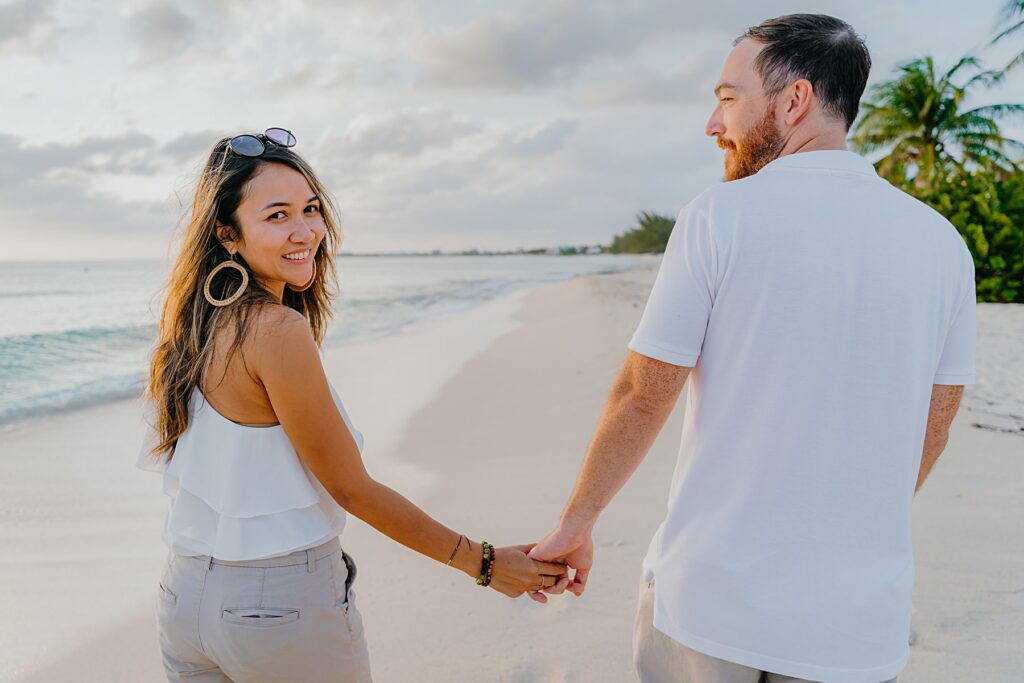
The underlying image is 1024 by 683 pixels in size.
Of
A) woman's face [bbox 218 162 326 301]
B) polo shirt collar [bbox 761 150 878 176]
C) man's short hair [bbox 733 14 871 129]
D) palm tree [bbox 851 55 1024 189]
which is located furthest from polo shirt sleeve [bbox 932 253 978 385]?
palm tree [bbox 851 55 1024 189]

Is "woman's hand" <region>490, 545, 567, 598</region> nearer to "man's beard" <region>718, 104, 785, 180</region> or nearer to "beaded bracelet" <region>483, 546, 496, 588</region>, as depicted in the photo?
"beaded bracelet" <region>483, 546, 496, 588</region>

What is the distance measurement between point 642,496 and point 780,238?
11.6ft

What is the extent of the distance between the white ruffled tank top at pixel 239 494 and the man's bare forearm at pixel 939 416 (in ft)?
4.65

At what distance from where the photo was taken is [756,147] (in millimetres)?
1702

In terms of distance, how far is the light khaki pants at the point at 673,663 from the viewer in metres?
1.56

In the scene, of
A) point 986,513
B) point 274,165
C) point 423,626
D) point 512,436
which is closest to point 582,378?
point 512,436

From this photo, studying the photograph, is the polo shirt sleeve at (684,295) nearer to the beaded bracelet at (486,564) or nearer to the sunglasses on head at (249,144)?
the beaded bracelet at (486,564)

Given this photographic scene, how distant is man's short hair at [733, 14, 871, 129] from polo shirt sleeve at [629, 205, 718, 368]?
41cm

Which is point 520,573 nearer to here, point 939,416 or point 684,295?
point 684,295

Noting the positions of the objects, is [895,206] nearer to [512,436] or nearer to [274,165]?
[274,165]

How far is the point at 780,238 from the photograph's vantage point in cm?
145

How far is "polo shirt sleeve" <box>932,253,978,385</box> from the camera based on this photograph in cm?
163

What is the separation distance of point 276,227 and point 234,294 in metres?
0.21

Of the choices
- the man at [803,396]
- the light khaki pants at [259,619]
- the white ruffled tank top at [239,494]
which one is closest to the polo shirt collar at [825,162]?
the man at [803,396]
